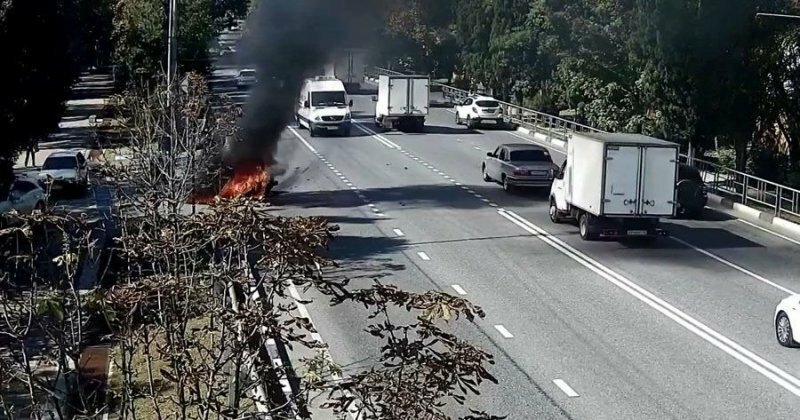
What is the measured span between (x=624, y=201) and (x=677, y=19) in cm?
1302

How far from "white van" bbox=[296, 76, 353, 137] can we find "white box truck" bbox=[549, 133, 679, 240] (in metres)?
22.0

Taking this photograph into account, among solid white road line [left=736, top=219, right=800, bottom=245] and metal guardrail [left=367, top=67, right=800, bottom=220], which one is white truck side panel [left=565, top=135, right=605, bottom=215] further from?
solid white road line [left=736, top=219, right=800, bottom=245]

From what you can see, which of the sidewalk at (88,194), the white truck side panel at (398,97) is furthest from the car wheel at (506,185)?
the white truck side panel at (398,97)

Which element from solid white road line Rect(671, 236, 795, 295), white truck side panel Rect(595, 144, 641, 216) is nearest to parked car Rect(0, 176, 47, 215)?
white truck side panel Rect(595, 144, 641, 216)

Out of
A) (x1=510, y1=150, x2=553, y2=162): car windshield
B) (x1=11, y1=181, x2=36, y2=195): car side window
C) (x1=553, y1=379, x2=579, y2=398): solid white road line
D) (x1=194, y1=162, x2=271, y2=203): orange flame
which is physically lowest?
(x1=553, y1=379, x2=579, y2=398): solid white road line

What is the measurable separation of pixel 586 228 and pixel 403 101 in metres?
26.9

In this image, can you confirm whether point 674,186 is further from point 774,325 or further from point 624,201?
point 774,325

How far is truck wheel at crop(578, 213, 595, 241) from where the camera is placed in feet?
89.5

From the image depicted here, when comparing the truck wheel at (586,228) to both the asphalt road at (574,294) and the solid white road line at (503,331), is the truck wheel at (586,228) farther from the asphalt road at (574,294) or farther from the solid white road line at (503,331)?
the solid white road line at (503,331)

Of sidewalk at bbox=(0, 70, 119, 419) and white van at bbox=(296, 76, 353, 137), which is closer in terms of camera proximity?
sidewalk at bbox=(0, 70, 119, 419)

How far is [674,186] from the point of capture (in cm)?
2658

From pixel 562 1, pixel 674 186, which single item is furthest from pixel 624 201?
pixel 562 1

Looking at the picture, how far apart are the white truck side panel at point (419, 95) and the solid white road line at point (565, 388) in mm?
36973

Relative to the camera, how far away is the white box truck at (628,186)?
2648cm
